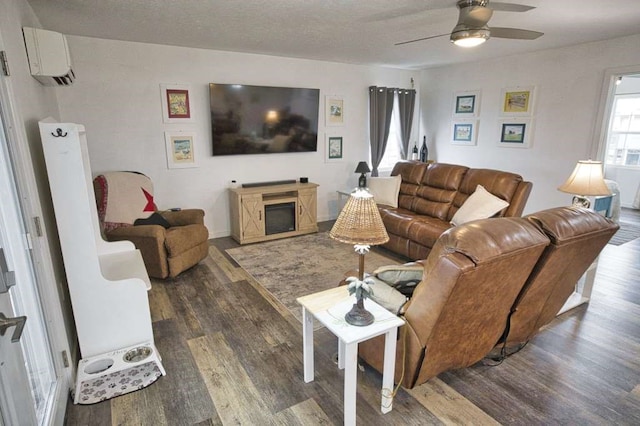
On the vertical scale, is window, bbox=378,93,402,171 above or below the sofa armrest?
above

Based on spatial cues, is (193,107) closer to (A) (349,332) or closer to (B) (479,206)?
(B) (479,206)

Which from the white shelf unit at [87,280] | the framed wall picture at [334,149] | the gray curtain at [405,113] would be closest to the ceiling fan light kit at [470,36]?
the white shelf unit at [87,280]

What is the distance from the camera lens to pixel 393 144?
6.54 m

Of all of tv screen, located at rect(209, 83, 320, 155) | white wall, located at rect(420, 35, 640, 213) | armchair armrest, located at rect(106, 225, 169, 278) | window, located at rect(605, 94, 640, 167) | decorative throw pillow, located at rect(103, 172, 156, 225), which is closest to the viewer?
armchair armrest, located at rect(106, 225, 169, 278)

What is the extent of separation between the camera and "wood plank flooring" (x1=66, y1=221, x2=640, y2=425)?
1992mm

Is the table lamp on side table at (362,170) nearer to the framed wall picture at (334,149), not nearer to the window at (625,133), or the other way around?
the framed wall picture at (334,149)

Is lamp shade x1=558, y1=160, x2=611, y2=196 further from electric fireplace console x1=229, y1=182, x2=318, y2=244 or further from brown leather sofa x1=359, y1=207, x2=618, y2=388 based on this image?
electric fireplace console x1=229, y1=182, x2=318, y2=244

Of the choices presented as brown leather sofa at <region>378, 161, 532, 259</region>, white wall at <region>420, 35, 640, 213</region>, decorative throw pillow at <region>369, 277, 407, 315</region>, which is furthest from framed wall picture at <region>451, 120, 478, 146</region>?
decorative throw pillow at <region>369, 277, 407, 315</region>

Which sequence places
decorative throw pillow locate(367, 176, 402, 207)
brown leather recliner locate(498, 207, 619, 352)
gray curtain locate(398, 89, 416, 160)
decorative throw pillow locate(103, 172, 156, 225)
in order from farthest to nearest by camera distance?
gray curtain locate(398, 89, 416, 160), decorative throw pillow locate(367, 176, 402, 207), decorative throw pillow locate(103, 172, 156, 225), brown leather recliner locate(498, 207, 619, 352)

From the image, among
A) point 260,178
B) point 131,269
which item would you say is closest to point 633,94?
point 260,178

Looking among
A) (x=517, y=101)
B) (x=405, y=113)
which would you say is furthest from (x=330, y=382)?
(x=405, y=113)

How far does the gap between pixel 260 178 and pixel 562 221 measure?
13.1 ft

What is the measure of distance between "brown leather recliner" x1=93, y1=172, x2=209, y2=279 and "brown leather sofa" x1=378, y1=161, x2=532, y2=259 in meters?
2.26

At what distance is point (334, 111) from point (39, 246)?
4515mm
